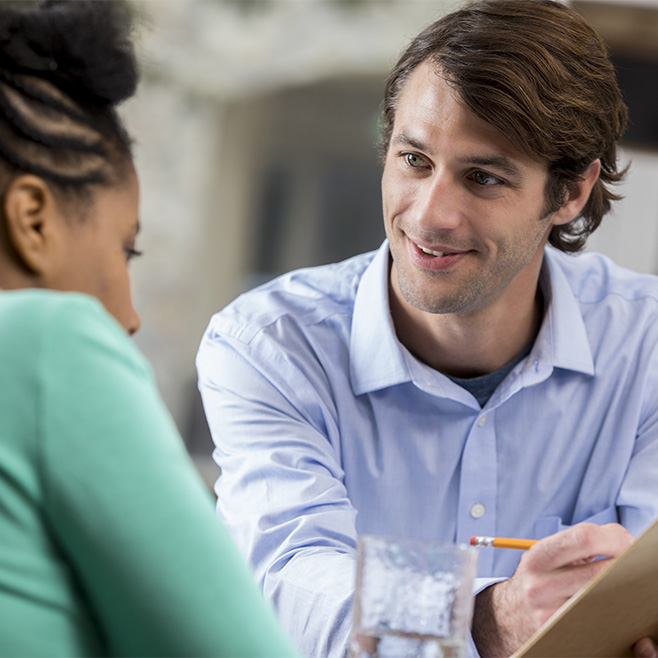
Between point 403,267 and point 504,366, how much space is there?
0.29 metres

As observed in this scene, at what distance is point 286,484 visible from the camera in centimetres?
133

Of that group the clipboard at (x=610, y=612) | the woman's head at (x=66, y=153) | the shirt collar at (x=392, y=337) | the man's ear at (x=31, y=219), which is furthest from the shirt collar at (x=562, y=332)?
the man's ear at (x=31, y=219)

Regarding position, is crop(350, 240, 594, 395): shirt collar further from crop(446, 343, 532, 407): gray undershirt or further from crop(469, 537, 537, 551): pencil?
crop(469, 537, 537, 551): pencil

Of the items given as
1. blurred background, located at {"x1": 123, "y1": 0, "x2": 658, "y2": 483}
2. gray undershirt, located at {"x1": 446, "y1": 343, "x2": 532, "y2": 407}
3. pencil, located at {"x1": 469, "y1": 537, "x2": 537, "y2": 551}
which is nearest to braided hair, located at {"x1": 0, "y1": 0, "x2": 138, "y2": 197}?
pencil, located at {"x1": 469, "y1": 537, "x2": 537, "y2": 551}

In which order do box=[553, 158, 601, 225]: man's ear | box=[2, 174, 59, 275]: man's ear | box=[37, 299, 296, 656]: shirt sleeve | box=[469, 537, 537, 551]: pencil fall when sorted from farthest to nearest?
box=[553, 158, 601, 225]: man's ear
box=[469, 537, 537, 551]: pencil
box=[2, 174, 59, 275]: man's ear
box=[37, 299, 296, 656]: shirt sleeve

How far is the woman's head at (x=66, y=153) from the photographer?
0.76m

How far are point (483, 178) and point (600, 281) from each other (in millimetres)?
435

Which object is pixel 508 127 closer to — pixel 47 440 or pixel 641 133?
pixel 47 440

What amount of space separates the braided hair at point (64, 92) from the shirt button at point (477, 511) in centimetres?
91

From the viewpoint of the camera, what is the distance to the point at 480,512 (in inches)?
60.1

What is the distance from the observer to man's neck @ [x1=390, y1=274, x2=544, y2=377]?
5.33 ft

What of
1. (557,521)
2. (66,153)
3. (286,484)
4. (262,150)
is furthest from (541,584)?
(262,150)

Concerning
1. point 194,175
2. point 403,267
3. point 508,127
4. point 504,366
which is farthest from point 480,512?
point 194,175

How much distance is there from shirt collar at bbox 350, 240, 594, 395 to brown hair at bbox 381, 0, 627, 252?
0.61 ft
